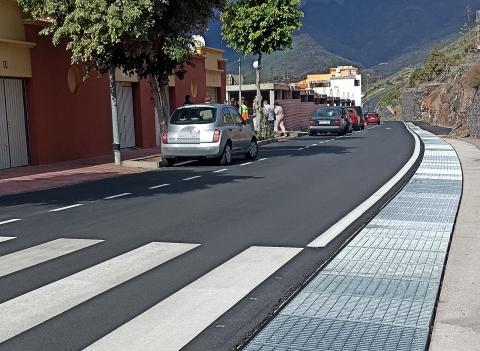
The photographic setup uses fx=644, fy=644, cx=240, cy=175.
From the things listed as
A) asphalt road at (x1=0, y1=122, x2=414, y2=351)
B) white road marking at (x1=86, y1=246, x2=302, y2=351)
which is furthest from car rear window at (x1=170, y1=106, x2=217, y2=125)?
white road marking at (x1=86, y1=246, x2=302, y2=351)

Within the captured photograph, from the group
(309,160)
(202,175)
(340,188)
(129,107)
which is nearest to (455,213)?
(340,188)

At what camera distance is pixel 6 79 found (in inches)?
714

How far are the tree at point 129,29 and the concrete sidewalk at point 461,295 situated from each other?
10.3 metres

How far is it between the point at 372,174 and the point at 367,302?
9411 mm

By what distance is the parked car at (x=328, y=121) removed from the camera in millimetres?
35625

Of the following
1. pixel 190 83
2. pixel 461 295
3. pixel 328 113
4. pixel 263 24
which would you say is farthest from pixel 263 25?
pixel 461 295

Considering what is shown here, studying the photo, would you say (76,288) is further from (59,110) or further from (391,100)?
(391,100)

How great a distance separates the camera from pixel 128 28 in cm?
1587

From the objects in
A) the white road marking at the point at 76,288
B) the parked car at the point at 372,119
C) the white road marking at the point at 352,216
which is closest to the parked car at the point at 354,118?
the parked car at the point at 372,119

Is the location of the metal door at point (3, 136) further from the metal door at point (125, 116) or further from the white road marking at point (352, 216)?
the white road marking at point (352, 216)

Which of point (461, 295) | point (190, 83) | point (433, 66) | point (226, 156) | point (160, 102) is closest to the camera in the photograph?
point (461, 295)

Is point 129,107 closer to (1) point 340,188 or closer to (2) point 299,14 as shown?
(2) point 299,14

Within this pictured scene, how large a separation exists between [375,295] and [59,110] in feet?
55.3

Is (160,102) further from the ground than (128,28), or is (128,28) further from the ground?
(128,28)
